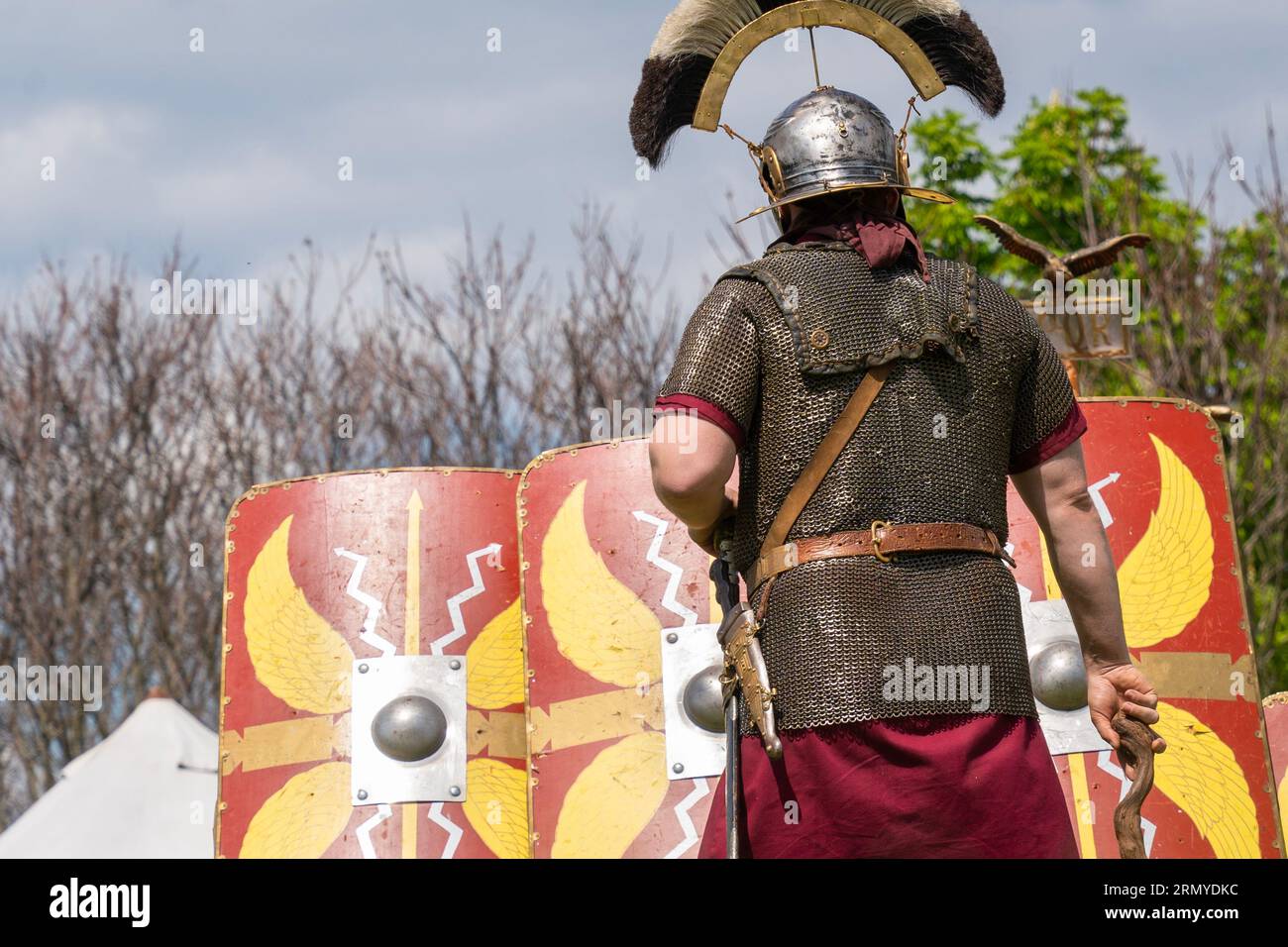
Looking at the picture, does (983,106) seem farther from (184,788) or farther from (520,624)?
(184,788)

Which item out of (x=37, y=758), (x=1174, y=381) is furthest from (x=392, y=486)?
(x=37, y=758)

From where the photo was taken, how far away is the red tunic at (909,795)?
111 inches

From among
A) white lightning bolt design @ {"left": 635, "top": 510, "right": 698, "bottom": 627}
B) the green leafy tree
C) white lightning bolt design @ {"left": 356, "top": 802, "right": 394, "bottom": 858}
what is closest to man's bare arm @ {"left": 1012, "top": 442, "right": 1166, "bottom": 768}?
white lightning bolt design @ {"left": 635, "top": 510, "right": 698, "bottom": 627}

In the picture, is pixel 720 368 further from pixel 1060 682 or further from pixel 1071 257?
pixel 1071 257

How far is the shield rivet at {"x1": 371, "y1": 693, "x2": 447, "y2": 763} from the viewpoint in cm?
480

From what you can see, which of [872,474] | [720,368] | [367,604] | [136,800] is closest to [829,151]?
[720,368]

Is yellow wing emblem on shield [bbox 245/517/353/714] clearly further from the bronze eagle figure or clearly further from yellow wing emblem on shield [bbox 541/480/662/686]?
the bronze eagle figure

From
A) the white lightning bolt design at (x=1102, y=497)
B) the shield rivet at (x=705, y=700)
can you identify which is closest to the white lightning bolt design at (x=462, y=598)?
the shield rivet at (x=705, y=700)

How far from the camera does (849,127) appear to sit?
3143 mm

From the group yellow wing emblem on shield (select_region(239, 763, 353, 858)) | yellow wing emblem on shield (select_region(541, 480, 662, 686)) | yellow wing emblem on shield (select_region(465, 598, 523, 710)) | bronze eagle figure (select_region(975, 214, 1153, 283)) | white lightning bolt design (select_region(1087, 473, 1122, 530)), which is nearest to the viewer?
white lightning bolt design (select_region(1087, 473, 1122, 530))

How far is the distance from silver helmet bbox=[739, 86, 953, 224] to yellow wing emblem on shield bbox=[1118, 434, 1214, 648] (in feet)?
5.65

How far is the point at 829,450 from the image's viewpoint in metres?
2.94

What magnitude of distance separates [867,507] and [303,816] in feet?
8.22

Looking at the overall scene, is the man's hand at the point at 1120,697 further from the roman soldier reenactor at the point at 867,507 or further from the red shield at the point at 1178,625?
the red shield at the point at 1178,625
